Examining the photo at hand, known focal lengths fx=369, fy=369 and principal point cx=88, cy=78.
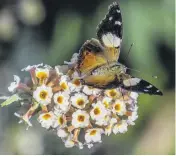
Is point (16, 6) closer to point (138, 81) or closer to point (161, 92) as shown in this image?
point (138, 81)

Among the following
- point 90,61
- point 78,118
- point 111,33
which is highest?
point 111,33

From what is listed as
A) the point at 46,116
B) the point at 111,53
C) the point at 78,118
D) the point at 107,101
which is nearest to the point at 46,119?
the point at 46,116

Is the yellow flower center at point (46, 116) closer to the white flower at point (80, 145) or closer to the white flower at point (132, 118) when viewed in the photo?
the white flower at point (80, 145)

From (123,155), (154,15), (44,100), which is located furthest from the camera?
(123,155)

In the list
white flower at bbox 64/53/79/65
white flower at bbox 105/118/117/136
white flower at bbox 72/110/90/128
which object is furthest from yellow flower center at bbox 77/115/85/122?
white flower at bbox 64/53/79/65

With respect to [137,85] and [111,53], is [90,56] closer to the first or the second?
[111,53]

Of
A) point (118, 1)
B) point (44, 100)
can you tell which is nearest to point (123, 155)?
point (44, 100)

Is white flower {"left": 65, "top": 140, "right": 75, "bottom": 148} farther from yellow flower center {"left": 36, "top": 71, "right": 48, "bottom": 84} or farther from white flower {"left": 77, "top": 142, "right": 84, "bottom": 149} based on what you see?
yellow flower center {"left": 36, "top": 71, "right": 48, "bottom": 84}
